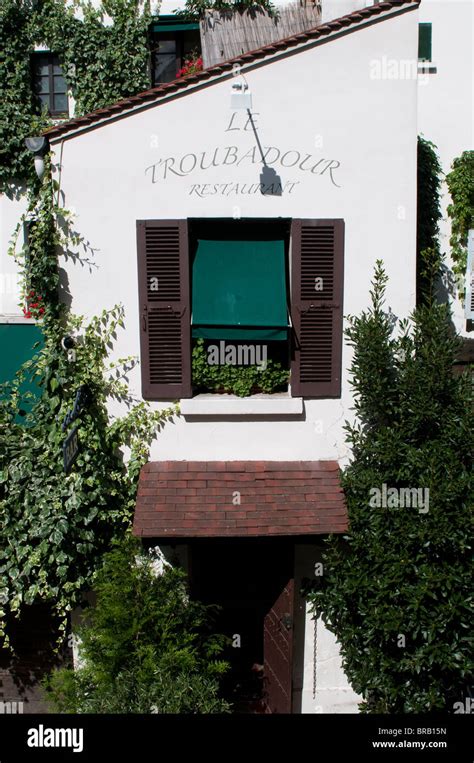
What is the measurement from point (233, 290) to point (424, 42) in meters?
4.78

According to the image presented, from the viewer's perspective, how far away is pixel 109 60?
35.6ft

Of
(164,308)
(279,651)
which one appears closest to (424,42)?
(164,308)

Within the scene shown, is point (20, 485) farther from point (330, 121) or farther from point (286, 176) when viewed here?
point (330, 121)

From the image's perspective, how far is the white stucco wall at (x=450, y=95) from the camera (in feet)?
31.4

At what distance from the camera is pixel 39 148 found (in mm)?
7664

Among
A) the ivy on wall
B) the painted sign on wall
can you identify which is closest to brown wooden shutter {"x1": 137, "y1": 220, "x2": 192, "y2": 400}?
the painted sign on wall

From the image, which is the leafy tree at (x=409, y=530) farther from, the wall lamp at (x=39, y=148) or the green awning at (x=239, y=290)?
the wall lamp at (x=39, y=148)

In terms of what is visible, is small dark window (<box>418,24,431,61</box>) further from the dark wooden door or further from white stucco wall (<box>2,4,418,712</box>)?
the dark wooden door

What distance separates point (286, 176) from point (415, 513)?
3.64 metres

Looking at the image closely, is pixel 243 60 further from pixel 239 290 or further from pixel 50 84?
pixel 50 84

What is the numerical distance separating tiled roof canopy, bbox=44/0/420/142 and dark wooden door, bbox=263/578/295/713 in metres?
5.28

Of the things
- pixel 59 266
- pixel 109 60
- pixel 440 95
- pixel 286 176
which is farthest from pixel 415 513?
pixel 109 60

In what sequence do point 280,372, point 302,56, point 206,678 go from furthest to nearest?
1. point 280,372
2. point 302,56
3. point 206,678

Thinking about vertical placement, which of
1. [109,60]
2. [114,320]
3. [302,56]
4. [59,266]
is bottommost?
[114,320]
